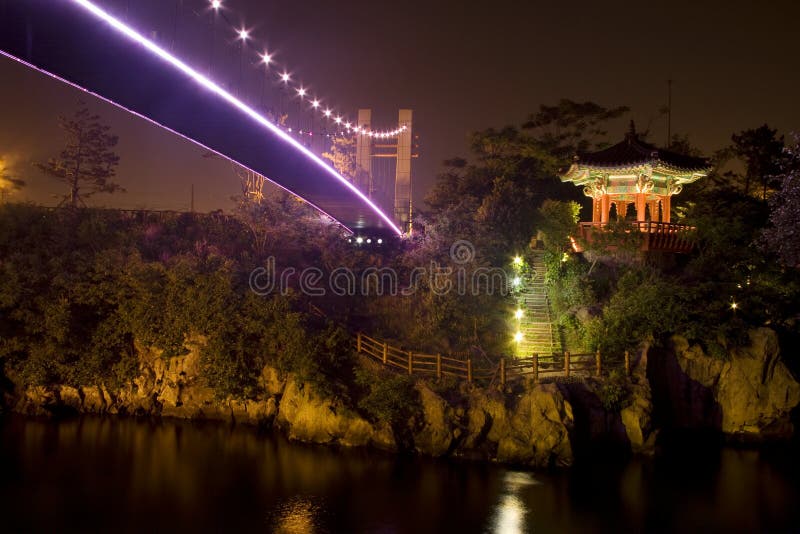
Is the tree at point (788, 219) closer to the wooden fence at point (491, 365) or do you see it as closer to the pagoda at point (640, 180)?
the wooden fence at point (491, 365)

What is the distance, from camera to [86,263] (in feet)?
47.7

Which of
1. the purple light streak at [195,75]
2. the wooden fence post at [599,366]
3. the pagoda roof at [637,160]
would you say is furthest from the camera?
the pagoda roof at [637,160]

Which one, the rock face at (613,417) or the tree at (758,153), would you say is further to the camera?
the tree at (758,153)

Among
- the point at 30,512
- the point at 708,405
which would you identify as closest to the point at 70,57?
the point at 30,512

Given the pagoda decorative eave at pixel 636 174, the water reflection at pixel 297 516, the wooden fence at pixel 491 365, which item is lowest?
Result: the water reflection at pixel 297 516

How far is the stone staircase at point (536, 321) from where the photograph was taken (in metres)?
14.6

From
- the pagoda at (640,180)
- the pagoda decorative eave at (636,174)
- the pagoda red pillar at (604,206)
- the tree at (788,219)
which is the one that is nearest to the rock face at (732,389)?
the tree at (788,219)

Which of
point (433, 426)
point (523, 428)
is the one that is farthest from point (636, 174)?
point (433, 426)

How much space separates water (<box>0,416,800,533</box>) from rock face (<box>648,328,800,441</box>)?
0.77 metres

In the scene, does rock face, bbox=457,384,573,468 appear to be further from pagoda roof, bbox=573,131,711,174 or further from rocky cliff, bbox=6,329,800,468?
pagoda roof, bbox=573,131,711,174

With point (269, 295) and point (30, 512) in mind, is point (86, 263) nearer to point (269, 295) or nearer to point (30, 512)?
point (269, 295)

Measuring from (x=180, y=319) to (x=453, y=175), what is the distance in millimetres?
13388

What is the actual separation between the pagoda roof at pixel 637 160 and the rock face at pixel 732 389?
5.59 meters

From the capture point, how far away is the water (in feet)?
30.5
